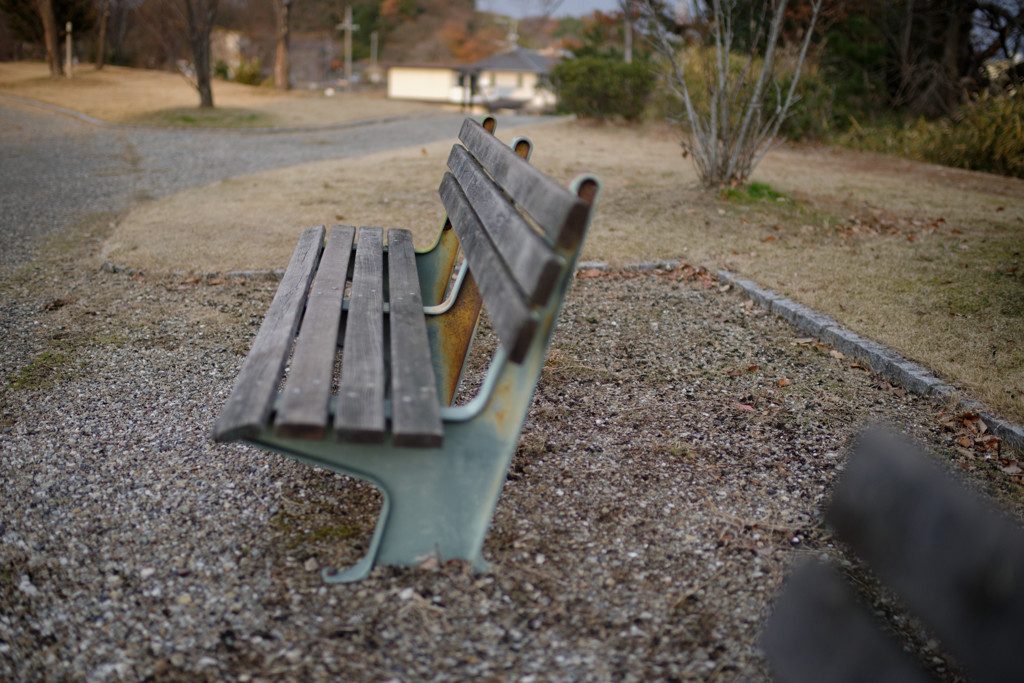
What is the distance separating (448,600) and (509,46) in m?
56.9

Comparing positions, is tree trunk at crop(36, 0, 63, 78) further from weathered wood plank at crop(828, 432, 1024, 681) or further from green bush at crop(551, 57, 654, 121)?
weathered wood plank at crop(828, 432, 1024, 681)

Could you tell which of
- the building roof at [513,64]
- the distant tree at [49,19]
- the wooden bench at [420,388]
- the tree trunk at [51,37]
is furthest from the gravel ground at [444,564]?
the building roof at [513,64]

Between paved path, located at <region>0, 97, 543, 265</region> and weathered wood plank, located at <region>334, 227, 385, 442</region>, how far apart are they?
378cm

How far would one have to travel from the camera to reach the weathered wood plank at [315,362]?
5.53ft

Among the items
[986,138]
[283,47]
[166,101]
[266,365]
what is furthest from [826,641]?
[283,47]

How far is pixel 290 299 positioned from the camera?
2490 millimetres

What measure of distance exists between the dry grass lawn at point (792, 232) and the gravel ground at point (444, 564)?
770 millimetres

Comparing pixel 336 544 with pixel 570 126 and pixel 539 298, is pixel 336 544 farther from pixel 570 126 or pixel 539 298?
pixel 570 126

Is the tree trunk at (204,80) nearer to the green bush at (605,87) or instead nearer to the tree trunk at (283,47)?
the green bush at (605,87)

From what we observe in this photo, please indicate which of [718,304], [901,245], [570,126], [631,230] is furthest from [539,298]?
[570,126]

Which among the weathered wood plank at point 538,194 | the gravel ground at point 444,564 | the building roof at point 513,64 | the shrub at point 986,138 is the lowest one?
the gravel ground at point 444,564

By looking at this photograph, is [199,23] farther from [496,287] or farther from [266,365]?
[496,287]

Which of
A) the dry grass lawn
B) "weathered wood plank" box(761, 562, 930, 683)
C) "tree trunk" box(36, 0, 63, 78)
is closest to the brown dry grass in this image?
"tree trunk" box(36, 0, 63, 78)

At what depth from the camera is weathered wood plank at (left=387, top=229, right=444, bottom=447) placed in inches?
67.4
